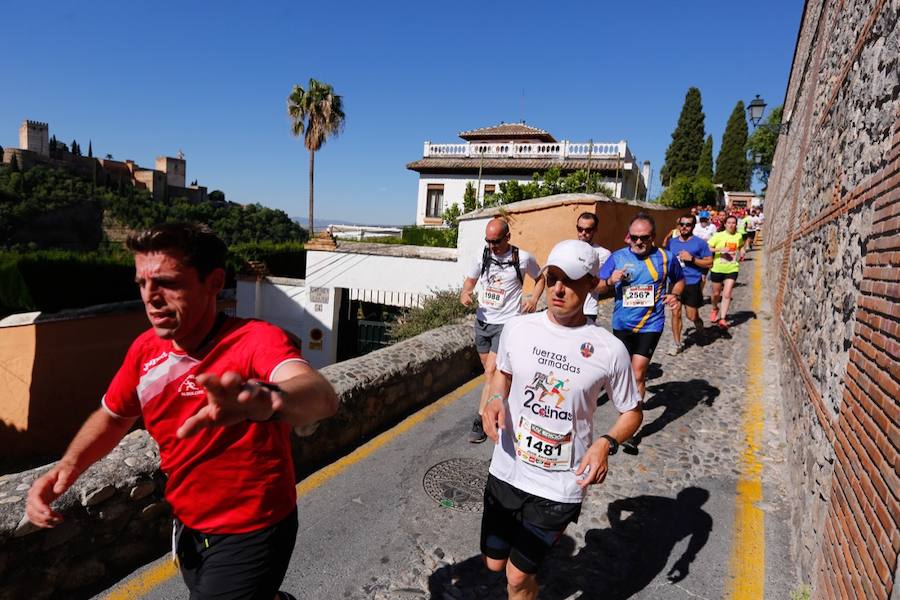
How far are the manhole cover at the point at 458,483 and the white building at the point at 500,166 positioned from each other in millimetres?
28685

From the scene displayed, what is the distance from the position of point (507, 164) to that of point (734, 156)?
3365 cm

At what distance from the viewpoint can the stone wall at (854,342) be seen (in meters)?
2.05

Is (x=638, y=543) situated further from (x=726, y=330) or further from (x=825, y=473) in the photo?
(x=726, y=330)

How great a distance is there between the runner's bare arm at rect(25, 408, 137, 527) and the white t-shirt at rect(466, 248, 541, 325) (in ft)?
11.7

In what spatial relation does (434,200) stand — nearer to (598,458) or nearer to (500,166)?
(500,166)

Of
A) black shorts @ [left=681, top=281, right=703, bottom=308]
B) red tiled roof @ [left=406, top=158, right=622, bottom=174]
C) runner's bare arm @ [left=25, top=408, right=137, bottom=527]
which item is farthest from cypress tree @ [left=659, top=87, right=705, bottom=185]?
runner's bare arm @ [left=25, top=408, right=137, bottom=527]

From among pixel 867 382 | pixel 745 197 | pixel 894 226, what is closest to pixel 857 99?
pixel 894 226

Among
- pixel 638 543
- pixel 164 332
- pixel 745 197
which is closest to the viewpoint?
pixel 164 332

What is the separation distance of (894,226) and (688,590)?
2.24m

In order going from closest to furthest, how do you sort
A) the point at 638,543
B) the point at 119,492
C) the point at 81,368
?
the point at 119,492 < the point at 638,543 < the point at 81,368

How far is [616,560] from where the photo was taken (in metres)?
3.27

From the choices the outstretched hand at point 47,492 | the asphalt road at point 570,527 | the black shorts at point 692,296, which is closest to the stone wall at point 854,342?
the asphalt road at point 570,527

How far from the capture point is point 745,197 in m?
48.2

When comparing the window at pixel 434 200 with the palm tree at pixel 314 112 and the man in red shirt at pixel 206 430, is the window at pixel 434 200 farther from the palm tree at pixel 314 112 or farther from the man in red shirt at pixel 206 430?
the man in red shirt at pixel 206 430
